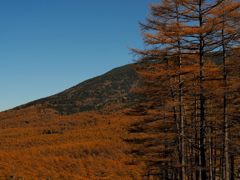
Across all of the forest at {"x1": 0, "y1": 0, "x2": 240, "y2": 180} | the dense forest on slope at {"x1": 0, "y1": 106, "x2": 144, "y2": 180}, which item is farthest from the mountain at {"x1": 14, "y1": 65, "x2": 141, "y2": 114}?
the forest at {"x1": 0, "y1": 0, "x2": 240, "y2": 180}

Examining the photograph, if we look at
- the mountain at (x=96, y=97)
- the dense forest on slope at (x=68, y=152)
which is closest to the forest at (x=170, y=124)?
the dense forest on slope at (x=68, y=152)

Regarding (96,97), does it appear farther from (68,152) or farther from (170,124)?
(170,124)

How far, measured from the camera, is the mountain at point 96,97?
118 m

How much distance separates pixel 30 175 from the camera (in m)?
26.5

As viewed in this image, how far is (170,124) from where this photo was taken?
13742 millimetres

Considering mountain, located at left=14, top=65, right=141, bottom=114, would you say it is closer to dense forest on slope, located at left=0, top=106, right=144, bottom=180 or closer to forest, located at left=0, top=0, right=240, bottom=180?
dense forest on slope, located at left=0, top=106, right=144, bottom=180

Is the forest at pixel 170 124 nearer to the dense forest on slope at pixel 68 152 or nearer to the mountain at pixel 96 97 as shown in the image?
the dense forest on slope at pixel 68 152

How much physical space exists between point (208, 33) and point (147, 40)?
258 centimetres

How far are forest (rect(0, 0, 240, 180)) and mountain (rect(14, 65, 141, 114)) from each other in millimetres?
36583

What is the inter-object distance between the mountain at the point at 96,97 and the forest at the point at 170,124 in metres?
36.6

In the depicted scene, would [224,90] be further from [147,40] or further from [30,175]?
[30,175]

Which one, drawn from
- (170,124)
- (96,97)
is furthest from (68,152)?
(96,97)

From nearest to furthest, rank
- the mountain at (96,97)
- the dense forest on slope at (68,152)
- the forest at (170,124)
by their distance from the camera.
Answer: the forest at (170,124)
the dense forest on slope at (68,152)
the mountain at (96,97)

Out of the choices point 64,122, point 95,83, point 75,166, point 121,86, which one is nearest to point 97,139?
point 75,166
